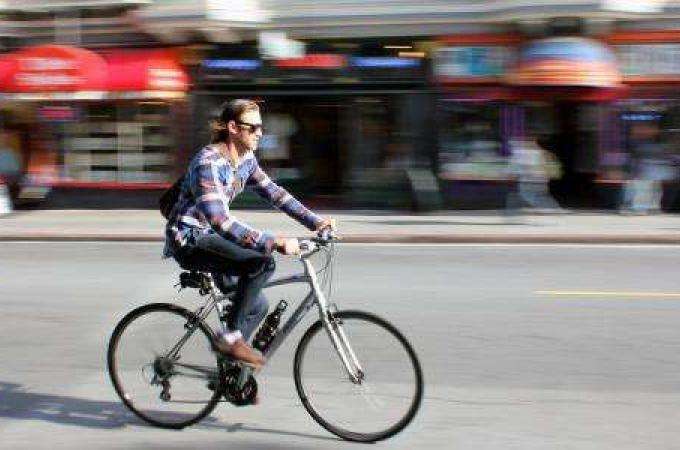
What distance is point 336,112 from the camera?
1975 centimetres

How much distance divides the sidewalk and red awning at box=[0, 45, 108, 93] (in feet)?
7.99

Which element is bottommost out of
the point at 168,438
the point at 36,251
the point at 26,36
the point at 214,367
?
the point at 36,251

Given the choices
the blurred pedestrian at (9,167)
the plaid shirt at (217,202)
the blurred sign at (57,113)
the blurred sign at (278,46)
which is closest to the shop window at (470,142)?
the blurred sign at (278,46)

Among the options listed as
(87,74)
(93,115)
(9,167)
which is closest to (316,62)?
(87,74)

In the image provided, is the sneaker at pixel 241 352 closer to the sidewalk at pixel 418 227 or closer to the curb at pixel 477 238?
the curb at pixel 477 238

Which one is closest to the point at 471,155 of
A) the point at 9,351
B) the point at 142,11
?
the point at 142,11

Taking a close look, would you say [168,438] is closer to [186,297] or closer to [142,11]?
[186,297]

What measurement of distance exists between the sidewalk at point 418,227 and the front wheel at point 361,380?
948cm

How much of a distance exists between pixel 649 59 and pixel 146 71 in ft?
30.8

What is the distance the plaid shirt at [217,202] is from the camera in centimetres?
481

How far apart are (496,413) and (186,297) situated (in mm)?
4458

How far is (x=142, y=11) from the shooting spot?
19141 millimetres

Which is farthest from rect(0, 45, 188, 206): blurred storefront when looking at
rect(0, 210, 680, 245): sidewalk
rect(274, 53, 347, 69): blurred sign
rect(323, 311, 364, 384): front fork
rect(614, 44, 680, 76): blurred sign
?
rect(323, 311, 364, 384): front fork

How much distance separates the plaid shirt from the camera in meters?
4.81
